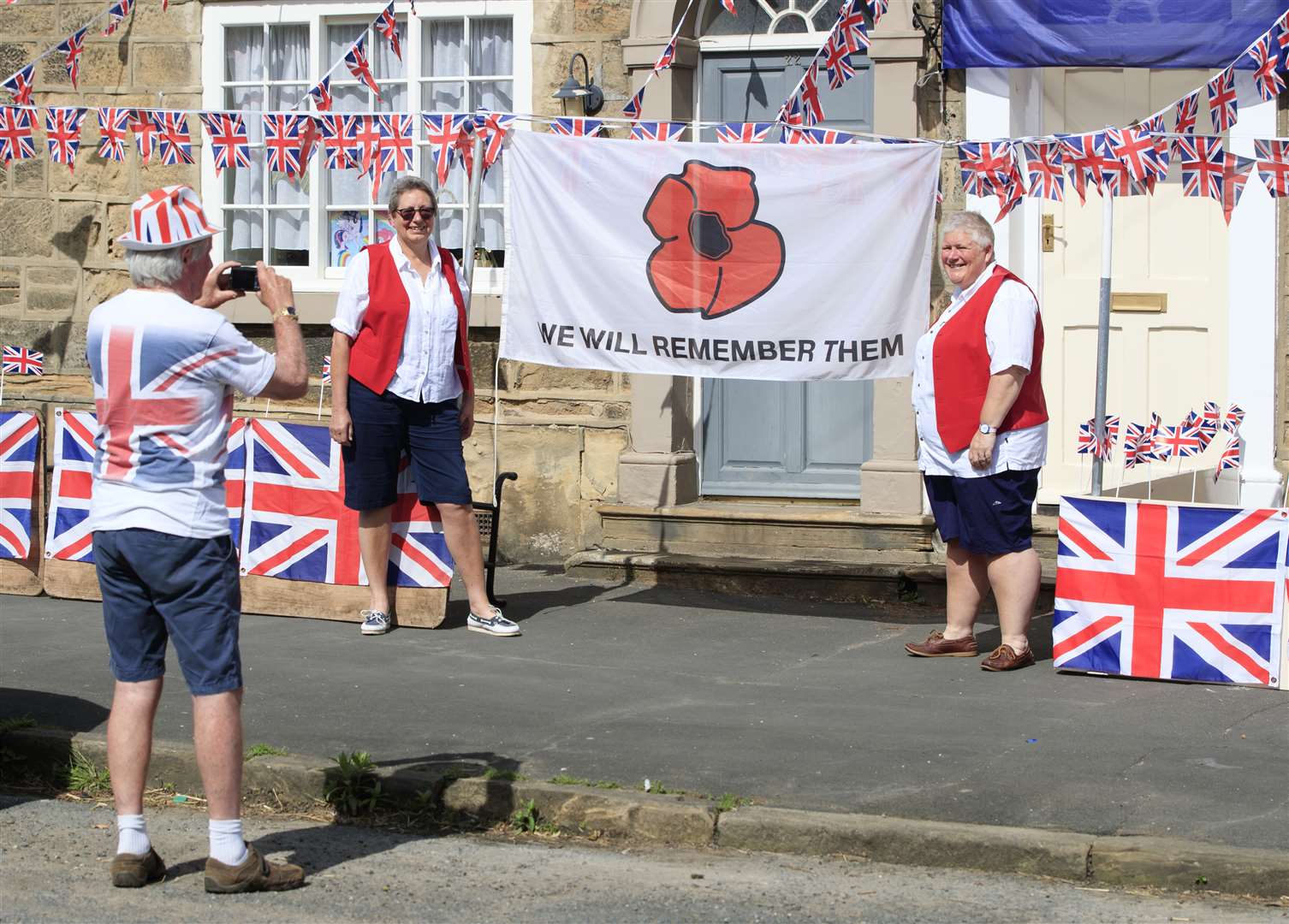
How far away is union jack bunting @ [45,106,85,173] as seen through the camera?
397 inches

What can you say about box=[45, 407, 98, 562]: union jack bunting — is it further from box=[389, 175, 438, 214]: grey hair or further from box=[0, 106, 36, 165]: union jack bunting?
box=[389, 175, 438, 214]: grey hair

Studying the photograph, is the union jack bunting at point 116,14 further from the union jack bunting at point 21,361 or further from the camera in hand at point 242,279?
the camera in hand at point 242,279

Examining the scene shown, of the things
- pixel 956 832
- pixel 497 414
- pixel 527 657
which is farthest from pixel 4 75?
pixel 956 832

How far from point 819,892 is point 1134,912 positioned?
86cm

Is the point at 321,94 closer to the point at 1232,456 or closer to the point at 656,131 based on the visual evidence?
the point at 656,131

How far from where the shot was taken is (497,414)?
1084cm

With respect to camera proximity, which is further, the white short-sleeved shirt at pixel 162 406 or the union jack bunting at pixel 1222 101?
the union jack bunting at pixel 1222 101

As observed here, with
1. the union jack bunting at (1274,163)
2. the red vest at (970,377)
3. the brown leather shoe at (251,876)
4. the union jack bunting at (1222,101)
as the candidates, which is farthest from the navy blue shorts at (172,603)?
the union jack bunting at (1222,101)

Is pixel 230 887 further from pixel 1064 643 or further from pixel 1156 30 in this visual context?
pixel 1156 30

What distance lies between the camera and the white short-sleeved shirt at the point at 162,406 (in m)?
5.00

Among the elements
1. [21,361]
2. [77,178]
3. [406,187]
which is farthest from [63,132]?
[406,187]

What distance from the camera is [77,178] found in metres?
11.7

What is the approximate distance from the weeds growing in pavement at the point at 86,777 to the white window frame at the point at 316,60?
16.8 feet

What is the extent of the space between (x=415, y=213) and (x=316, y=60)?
3544mm
